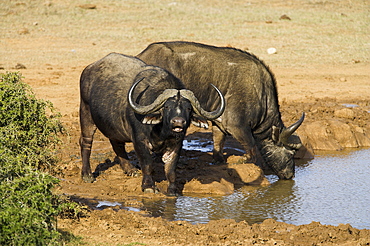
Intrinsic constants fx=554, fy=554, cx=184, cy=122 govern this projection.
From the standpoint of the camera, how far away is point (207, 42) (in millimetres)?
24109

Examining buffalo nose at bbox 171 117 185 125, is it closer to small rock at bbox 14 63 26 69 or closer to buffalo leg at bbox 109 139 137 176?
buffalo leg at bbox 109 139 137 176

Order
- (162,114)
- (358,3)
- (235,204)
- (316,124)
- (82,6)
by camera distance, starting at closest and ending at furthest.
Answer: (162,114)
(235,204)
(316,124)
(82,6)
(358,3)

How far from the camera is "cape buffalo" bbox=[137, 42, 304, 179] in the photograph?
1005 cm

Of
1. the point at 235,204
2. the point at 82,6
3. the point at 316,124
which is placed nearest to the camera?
the point at 235,204

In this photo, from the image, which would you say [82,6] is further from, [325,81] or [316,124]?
[316,124]

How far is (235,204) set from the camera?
8445 mm

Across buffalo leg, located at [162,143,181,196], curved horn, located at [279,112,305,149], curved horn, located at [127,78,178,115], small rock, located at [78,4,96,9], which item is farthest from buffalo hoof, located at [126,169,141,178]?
small rock, located at [78,4,96,9]

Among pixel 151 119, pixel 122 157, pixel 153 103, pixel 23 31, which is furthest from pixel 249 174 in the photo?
pixel 23 31

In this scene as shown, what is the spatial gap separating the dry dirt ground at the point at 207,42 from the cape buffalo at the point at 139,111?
0.55 metres

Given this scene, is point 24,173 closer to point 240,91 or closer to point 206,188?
point 206,188

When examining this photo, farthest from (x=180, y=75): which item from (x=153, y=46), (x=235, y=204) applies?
(x=235, y=204)

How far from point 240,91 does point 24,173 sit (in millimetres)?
5408

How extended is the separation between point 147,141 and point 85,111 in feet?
6.02

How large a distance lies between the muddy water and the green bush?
202 centimetres
